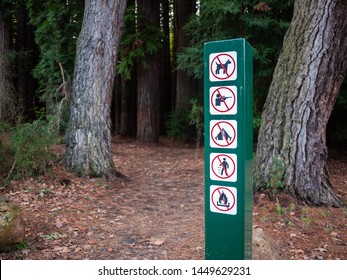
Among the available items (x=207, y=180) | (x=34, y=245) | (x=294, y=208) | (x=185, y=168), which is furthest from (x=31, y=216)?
(x=185, y=168)

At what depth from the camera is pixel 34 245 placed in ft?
13.0

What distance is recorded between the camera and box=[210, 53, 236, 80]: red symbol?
2727mm

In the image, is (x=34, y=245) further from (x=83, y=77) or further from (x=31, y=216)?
(x=83, y=77)

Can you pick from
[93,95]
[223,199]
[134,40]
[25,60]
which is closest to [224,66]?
[223,199]

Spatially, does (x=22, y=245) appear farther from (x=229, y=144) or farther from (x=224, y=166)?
(x=229, y=144)

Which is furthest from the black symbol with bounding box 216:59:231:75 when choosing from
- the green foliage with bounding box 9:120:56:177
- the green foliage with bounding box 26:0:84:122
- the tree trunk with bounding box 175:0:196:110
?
the tree trunk with bounding box 175:0:196:110

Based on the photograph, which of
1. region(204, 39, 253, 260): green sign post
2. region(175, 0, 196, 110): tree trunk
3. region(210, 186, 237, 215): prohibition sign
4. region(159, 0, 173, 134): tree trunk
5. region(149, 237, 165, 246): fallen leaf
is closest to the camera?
region(204, 39, 253, 260): green sign post

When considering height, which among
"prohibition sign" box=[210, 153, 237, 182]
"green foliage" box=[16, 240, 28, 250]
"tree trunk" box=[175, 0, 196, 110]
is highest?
"tree trunk" box=[175, 0, 196, 110]

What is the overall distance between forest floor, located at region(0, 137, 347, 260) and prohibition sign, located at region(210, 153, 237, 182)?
132 centimetres

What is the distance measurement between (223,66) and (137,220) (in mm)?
2978

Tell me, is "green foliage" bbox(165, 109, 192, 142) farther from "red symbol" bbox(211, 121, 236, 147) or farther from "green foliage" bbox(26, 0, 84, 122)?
"red symbol" bbox(211, 121, 236, 147)

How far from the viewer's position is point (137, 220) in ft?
16.1

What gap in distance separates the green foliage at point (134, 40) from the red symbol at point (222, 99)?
29.1 feet

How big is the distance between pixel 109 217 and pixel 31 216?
110 centimetres
